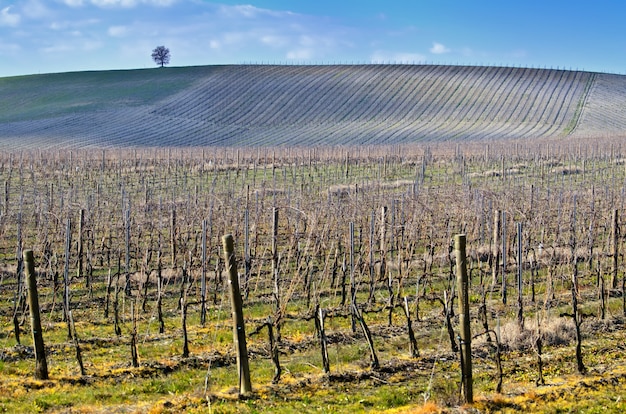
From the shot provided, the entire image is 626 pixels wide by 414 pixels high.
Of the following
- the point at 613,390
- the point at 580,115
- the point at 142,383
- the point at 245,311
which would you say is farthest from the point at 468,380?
the point at 580,115

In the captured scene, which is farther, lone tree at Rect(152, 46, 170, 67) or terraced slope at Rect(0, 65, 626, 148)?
lone tree at Rect(152, 46, 170, 67)

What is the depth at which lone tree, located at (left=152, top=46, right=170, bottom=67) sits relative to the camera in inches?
4530

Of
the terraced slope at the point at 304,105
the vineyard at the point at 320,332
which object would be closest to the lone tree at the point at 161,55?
the terraced slope at the point at 304,105

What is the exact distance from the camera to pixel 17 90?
3241 inches

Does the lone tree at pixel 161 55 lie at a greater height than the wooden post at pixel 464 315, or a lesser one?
greater

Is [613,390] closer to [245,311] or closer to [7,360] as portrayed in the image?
[245,311]

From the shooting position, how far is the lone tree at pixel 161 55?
4530 inches

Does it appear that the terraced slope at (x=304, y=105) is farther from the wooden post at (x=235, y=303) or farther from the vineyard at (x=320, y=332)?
the wooden post at (x=235, y=303)

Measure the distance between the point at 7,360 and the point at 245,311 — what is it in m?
4.36

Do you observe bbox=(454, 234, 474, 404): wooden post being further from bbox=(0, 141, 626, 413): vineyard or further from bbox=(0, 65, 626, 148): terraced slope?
bbox=(0, 65, 626, 148): terraced slope

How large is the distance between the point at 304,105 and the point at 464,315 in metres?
63.7

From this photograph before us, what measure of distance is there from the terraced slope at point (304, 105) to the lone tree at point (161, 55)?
26.5 metres

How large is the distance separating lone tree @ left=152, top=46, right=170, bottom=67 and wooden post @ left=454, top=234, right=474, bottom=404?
368ft

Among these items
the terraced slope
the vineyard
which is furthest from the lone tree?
the vineyard
